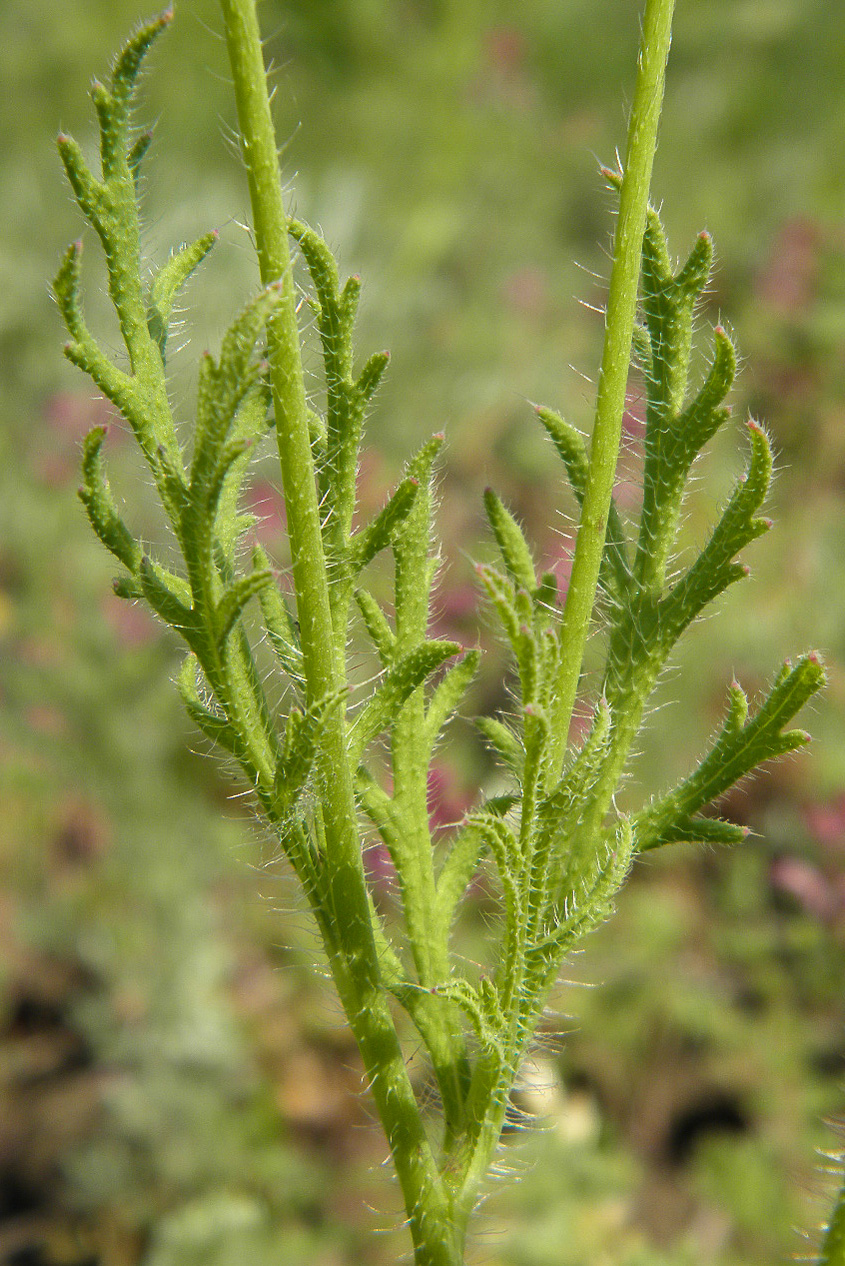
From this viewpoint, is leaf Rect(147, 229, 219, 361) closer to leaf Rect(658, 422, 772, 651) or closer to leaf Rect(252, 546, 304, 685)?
leaf Rect(252, 546, 304, 685)

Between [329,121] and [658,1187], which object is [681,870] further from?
[329,121]

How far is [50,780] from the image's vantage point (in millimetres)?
3568

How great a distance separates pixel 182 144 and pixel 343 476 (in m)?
6.50

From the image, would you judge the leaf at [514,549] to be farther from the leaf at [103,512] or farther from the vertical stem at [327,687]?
the leaf at [103,512]

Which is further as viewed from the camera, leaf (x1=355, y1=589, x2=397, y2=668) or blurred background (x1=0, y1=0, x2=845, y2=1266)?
blurred background (x1=0, y1=0, x2=845, y2=1266)

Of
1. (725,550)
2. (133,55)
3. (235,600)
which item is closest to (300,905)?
(235,600)

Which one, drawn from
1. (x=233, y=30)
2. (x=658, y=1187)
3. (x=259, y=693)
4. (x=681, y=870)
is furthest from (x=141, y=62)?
(x=681, y=870)

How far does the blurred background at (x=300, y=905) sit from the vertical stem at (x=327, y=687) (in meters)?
0.16

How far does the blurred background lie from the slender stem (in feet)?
1.30

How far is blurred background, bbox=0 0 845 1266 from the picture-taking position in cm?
285

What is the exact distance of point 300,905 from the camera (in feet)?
3.09

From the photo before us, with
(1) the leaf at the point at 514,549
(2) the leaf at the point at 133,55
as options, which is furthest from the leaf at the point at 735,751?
(2) the leaf at the point at 133,55

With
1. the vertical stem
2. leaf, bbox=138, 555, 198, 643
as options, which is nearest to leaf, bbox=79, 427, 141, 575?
leaf, bbox=138, 555, 198, 643

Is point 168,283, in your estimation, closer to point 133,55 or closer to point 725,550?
point 133,55
